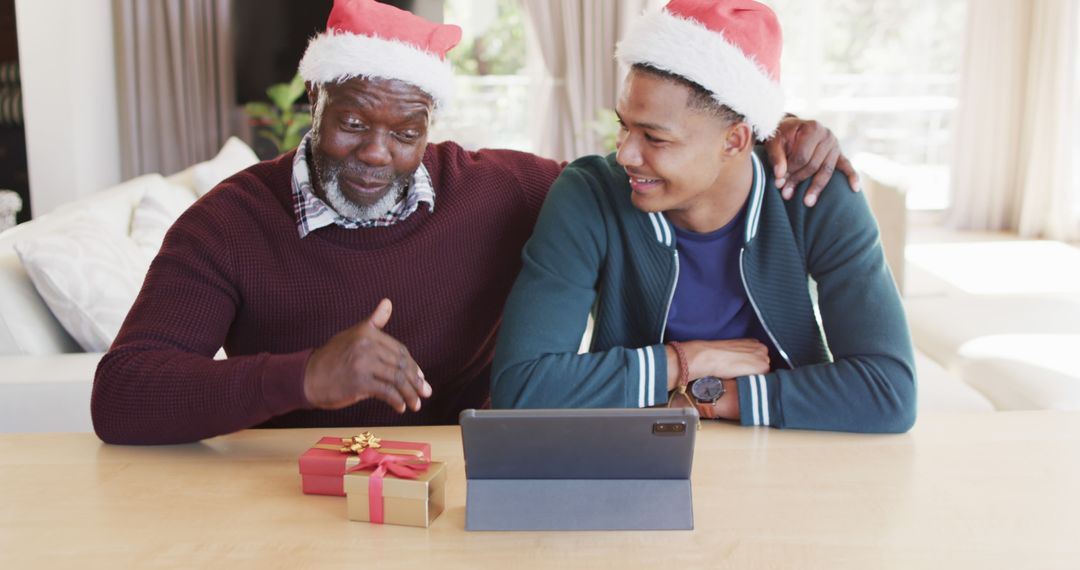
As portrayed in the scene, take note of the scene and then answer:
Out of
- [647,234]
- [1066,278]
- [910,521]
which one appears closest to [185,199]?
[647,234]

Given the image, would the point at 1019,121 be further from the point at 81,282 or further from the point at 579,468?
the point at 579,468

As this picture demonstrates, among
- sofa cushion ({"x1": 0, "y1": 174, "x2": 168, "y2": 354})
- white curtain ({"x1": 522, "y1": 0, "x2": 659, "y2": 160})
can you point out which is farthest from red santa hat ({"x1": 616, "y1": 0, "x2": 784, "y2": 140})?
white curtain ({"x1": 522, "y1": 0, "x2": 659, "y2": 160})

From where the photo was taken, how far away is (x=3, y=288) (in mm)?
2203

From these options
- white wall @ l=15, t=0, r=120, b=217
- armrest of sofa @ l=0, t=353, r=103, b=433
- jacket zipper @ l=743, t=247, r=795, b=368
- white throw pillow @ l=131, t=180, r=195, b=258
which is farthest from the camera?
white wall @ l=15, t=0, r=120, b=217

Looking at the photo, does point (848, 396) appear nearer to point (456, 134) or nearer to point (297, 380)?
point (297, 380)

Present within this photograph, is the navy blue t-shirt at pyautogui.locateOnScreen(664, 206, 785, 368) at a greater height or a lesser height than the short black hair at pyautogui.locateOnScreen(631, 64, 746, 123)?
lesser

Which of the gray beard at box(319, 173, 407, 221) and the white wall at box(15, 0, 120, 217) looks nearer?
the gray beard at box(319, 173, 407, 221)

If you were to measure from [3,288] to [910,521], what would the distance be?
1.88 m

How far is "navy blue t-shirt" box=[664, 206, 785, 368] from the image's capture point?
170 centimetres

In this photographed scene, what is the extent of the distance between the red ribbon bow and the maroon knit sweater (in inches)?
8.3

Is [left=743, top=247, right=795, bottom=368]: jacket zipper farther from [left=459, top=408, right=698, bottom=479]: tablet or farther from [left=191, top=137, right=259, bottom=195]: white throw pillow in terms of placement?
[left=191, top=137, right=259, bottom=195]: white throw pillow

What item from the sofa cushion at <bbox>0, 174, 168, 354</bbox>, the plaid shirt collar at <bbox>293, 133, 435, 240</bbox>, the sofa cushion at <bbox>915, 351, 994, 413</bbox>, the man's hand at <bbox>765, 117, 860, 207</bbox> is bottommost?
the sofa cushion at <bbox>915, 351, 994, 413</bbox>

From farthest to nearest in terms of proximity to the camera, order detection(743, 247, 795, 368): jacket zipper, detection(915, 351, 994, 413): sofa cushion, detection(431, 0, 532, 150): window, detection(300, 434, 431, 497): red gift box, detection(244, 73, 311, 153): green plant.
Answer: detection(431, 0, 532, 150): window
detection(244, 73, 311, 153): green plant
detection(915, 351, 994, 413): sofa cushion
detection(743, 247, 795, 368): jacket zipper
detection(300, 434, 431, 497): red gift box

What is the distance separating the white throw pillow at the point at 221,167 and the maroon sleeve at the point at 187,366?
211 cm
